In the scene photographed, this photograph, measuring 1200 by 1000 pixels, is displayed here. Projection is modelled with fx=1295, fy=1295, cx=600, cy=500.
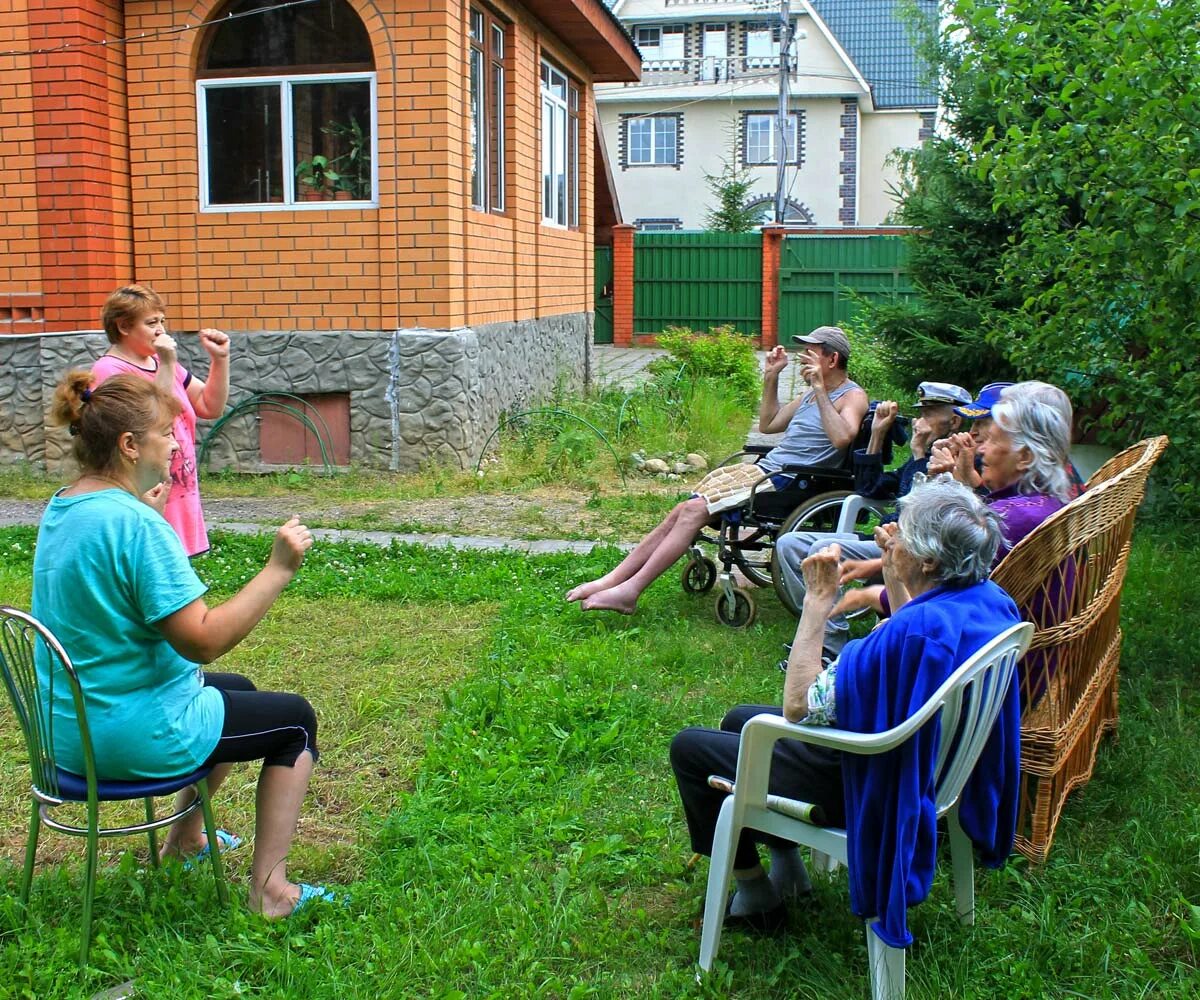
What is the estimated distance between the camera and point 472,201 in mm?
11016

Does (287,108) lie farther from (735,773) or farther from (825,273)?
(825,273)

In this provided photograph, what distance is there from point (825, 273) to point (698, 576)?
18.3m

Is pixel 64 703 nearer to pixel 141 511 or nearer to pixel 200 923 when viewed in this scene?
pixel 141 511

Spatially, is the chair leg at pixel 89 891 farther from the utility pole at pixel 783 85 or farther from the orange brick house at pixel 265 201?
the utility pole at pixel 783 85

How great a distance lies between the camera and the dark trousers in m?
3.07

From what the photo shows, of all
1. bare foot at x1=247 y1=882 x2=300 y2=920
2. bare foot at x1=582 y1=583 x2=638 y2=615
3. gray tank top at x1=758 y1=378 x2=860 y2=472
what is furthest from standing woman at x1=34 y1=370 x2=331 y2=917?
gray tank top at x1=758 y1=378 x2=860 y2=472

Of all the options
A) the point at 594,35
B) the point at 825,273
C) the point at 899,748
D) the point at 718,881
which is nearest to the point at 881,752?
the point at 899,748

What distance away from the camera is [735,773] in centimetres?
314

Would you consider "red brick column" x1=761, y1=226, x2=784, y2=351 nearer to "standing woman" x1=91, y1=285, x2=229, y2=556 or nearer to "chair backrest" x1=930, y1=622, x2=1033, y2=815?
"standing woman" x1=91, y1=285, x2=229, y2=556

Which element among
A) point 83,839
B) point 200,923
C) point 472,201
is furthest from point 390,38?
point 200,923

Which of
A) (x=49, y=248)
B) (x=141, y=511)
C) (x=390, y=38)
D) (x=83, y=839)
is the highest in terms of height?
(x=390, y=38)


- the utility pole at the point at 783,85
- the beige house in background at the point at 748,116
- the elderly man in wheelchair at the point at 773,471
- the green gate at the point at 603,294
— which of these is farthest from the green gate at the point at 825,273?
the elderly man in wheelchair at the point at 773,471

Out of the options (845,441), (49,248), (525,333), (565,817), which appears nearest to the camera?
(565,817)

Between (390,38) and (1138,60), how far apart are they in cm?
691
